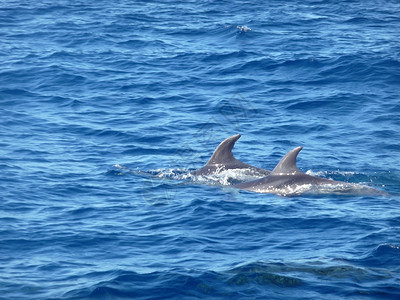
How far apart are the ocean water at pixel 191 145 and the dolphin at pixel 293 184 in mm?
370

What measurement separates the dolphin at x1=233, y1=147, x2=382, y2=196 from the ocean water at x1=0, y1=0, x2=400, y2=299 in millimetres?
370

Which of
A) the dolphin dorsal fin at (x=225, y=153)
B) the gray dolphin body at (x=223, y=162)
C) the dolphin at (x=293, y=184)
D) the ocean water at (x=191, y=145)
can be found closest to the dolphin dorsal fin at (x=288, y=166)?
the dolphin at (x=293, y=184)

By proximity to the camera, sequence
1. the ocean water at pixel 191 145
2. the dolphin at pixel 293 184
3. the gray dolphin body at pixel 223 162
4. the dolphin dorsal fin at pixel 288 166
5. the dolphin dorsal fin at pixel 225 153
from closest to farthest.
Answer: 1. the ocean water at pixel 191 145
2. the dolphin at pixel 293 184
3. the dolphin dorsal fin at pixel 288 166
4. the gray dolphin body at pixel 223 162
5. the dolphin dorsal fin at pixel 225 153

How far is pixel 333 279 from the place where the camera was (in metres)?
11.3

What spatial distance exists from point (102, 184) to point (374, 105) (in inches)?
474

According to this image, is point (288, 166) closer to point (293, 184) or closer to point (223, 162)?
point (293, 184)

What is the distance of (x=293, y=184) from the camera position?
55.1 ft

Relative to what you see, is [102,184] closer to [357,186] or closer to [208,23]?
[357,186]

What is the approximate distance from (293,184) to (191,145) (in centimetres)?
525

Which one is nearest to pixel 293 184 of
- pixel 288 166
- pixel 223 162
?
pixel 288 166

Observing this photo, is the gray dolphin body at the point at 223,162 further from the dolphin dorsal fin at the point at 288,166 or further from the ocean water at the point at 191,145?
the dolphin dorsal fin at the point at 288,166

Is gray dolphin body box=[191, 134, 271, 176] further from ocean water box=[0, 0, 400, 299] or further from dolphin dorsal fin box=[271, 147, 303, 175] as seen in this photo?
dolphin dorsal fin box=[271, 147, 303, 175]

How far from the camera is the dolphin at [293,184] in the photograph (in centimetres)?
1656

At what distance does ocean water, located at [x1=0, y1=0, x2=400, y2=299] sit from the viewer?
38.9ft
